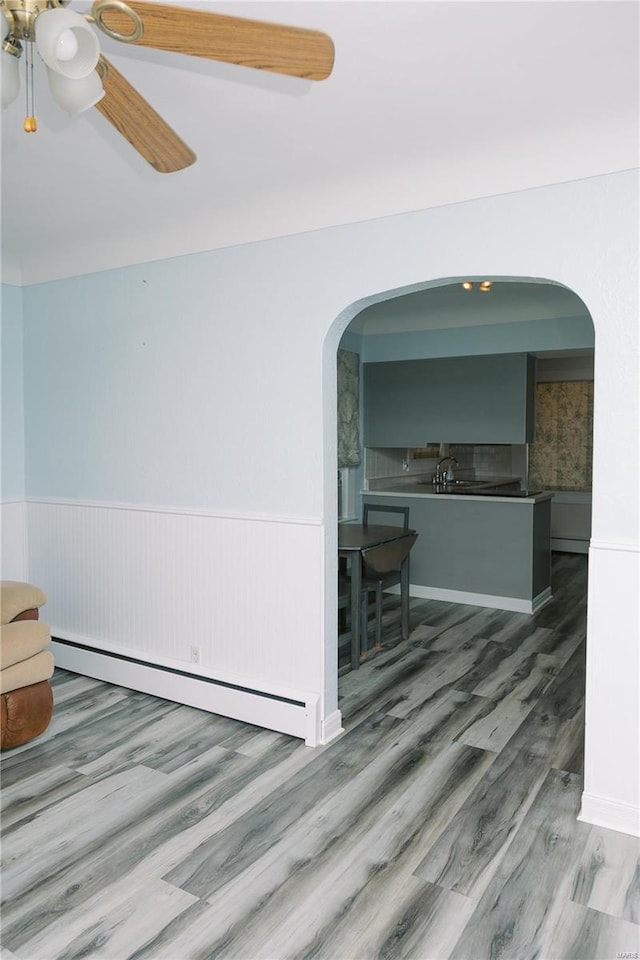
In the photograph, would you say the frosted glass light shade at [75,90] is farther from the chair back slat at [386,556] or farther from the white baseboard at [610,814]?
the chair back slat at [386,556]

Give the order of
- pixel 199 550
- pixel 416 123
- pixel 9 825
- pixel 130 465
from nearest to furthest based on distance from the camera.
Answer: pixel 416 123, pixel 9 825, pixel 199 550, pixel 130 465

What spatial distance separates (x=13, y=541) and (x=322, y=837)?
2853 millimetres

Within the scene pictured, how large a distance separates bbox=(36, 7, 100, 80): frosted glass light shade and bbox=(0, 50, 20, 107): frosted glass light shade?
89mm

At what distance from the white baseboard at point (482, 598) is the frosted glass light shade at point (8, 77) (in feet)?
15.9

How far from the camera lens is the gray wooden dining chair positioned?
4215 millimetres

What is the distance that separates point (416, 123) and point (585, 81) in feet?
1.81

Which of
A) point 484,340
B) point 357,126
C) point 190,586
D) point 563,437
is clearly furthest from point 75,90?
point 563,437

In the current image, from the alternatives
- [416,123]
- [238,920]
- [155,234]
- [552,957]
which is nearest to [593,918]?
[552,957]

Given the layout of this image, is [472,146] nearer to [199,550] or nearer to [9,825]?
[199,550]

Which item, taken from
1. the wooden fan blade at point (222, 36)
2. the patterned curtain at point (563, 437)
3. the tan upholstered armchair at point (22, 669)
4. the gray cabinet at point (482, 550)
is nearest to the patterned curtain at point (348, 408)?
the gray cabinet at point (482, 550)

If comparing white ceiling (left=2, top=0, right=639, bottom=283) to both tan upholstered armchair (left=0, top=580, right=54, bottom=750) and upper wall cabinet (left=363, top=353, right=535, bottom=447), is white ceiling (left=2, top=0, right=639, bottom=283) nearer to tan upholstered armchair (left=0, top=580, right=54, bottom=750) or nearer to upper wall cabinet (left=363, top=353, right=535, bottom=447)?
tan upholstered armchair (left=0, top=580, right=54, bottom=750)

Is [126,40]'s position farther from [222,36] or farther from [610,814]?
[610,814]

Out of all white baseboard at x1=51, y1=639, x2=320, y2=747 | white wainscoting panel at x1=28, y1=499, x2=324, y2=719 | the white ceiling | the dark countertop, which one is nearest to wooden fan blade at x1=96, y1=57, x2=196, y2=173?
the white ceiling

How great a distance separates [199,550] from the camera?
11.6ft
